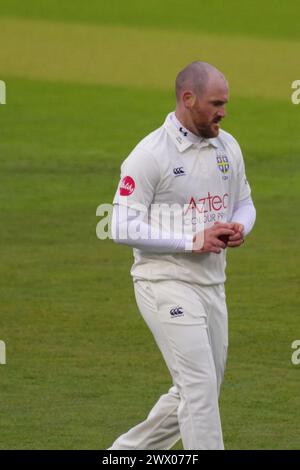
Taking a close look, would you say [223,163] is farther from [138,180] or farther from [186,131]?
[138,180]

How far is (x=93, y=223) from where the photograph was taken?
20766 millimetres

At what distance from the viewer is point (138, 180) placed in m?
9.63

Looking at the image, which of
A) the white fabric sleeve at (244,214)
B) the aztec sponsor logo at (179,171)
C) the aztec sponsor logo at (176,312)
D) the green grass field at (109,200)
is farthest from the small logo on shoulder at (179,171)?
the green grass field at (109,200)

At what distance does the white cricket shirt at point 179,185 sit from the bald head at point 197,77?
0.30 meters

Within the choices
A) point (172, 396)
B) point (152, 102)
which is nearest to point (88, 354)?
point (172, 396)

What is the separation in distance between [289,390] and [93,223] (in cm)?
816

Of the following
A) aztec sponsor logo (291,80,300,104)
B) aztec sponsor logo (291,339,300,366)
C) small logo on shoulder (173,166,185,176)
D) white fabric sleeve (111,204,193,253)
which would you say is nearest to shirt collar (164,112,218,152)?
small logo on shoulder (173,166,185,176)

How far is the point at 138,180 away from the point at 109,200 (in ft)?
42.4

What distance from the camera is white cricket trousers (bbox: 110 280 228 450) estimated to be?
31.6 feet

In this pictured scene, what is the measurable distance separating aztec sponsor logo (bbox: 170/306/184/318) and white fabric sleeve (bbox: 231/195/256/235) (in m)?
0.73
